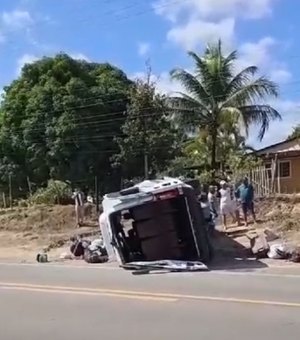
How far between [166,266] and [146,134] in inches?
791

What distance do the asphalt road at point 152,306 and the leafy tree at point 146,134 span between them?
20612 millimetres

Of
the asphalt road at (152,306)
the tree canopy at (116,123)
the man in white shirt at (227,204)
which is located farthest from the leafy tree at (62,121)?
the asphalt road at (152,306)

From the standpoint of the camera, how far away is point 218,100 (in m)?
38.1

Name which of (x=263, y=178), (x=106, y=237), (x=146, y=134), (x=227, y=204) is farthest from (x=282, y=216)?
(x=146, y=134)

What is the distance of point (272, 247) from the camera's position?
2033cm

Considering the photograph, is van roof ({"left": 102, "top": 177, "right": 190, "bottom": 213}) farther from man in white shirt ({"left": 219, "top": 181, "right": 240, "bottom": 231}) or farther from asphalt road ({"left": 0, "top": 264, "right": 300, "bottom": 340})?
man in white shirt ({"left": 219, "top": 181, "right": 240, "bottom": 231})

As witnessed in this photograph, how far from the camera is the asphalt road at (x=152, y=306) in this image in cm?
933

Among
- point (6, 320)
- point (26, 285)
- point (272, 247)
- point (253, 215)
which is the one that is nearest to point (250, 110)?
point (253, 215)

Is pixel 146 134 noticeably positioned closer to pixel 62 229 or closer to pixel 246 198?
pixel 62 229

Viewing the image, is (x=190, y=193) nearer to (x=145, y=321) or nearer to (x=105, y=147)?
(x=145, y=321)

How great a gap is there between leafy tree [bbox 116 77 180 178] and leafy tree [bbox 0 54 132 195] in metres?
1.51

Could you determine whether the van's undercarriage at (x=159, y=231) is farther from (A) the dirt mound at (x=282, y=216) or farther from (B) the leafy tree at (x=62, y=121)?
(B) the leafy tree at (x=62, y=121)

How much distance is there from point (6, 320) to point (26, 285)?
4621 millimetres

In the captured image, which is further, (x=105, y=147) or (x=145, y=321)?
(x=105, y=147)
